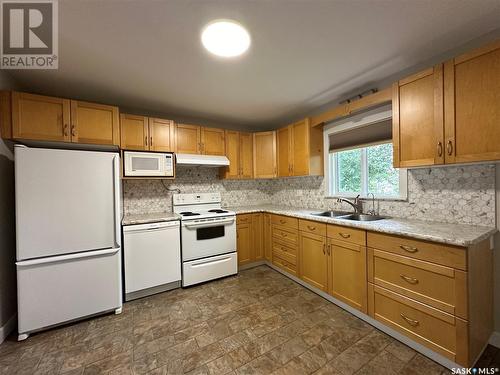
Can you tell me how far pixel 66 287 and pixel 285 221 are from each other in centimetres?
250

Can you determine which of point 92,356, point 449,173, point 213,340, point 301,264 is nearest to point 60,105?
point 92,356

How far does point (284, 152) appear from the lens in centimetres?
352

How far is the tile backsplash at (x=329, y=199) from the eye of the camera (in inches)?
68.7

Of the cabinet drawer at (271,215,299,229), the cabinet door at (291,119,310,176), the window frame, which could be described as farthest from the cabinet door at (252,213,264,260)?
the window frame

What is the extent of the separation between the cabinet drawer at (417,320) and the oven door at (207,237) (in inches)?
72.2

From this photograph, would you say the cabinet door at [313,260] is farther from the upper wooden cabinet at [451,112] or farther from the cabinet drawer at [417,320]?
the upper wooden cabinet at [451,112]

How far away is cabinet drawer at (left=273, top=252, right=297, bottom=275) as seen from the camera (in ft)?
9.45

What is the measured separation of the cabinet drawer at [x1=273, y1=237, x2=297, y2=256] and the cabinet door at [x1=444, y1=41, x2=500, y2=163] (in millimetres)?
1875

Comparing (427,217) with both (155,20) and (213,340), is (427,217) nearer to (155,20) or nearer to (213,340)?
(213,340)

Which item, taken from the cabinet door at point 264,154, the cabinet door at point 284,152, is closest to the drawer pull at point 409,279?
the cabinet door at point 284,152

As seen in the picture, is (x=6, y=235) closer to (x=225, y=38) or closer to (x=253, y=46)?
(x=225, y=38)

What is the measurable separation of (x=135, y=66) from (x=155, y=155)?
1.14m

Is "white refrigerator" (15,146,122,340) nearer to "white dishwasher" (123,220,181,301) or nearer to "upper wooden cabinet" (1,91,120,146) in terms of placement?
"white dishwasher" (123,220,181,301)

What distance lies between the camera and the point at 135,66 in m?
2.00
